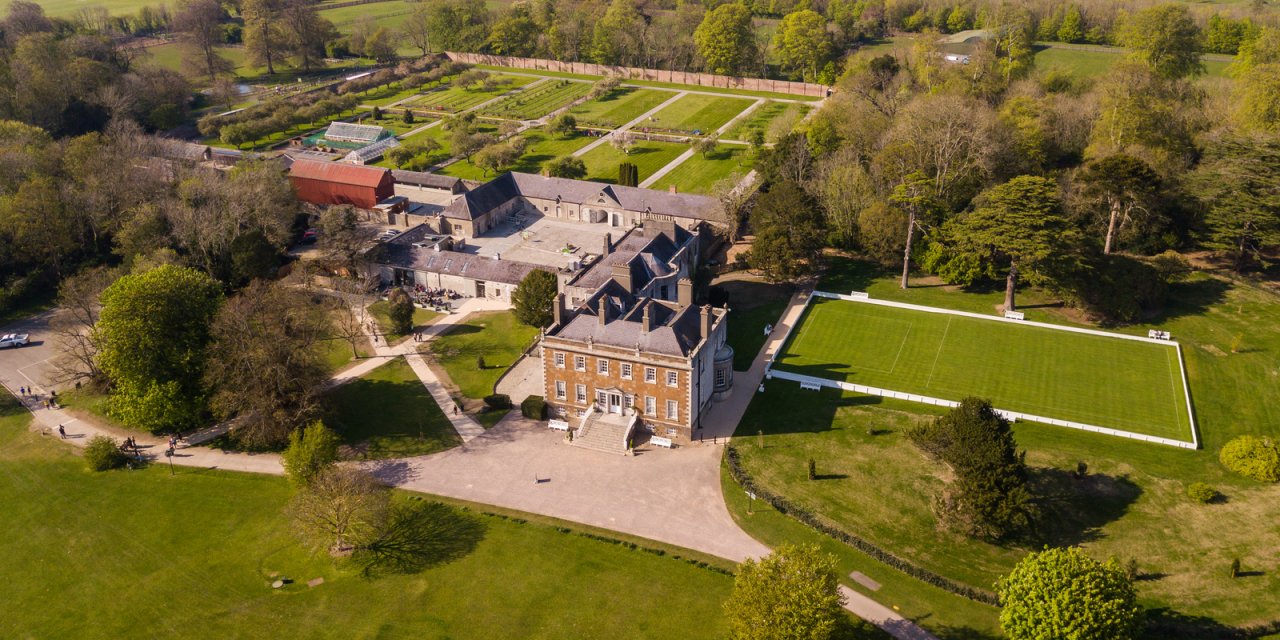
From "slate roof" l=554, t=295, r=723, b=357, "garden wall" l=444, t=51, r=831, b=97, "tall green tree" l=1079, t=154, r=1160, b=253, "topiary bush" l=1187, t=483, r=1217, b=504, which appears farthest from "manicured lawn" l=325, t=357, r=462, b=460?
"garden wall" l=444, t=51, r=831, b=97

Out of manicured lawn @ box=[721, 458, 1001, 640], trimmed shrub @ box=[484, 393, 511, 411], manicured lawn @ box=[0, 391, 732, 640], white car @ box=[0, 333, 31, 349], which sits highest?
white car @ box=[0, 333, 31, 349]

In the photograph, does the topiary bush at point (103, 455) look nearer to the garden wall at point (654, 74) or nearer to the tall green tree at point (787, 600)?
the tall green tree at point (787, 600)

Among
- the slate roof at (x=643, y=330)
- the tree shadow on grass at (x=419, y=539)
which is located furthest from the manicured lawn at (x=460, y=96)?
the tree shadow on grass at (x=419, y=539)

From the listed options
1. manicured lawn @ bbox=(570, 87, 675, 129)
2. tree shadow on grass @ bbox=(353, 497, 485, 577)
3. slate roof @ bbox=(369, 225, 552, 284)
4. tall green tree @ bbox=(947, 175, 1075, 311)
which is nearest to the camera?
tree shadow on grass @ bbox=(353, 497, 485, 577)

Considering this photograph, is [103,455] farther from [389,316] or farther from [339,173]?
[339,173]

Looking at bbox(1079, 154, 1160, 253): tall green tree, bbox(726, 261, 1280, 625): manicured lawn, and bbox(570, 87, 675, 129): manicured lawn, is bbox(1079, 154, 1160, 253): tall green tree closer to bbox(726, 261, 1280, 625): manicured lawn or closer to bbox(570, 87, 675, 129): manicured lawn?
bbox(726, 261, 1280, 625): manicured lawn

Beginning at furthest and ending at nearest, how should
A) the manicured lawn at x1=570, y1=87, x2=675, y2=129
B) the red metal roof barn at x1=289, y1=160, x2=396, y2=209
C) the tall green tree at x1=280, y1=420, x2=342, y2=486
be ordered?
the manicured lawn at x1=570, y1=87, x2=675, y2=129 < the red metal roof barn at x1=289, y1=160, x2=396, y2=209 < the tall green tree at x1=280, y1=420, x2=342, y2=486
